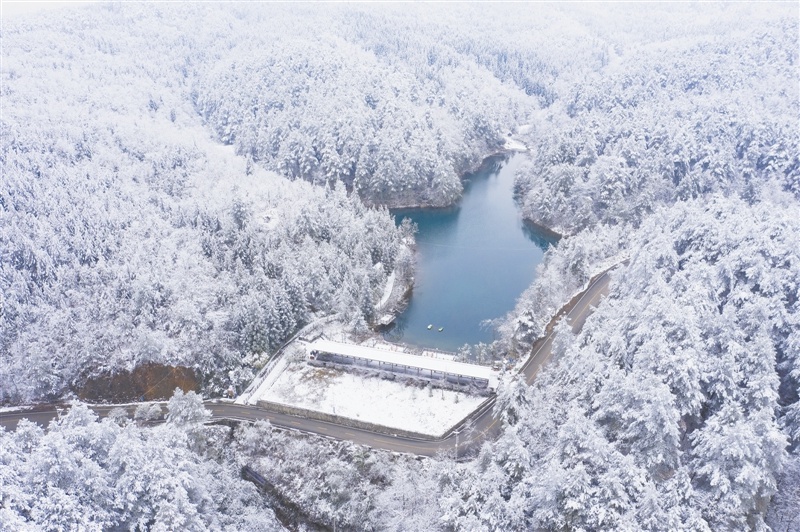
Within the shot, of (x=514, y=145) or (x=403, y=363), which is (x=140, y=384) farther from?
(x=514, y=145)

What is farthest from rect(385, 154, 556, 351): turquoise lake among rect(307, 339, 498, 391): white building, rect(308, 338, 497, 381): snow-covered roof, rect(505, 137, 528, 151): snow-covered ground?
rect(505, 137, 528, 151): snow-covered ground

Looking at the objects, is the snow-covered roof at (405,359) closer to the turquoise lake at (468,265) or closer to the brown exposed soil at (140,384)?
the turquoise lake at (468,265)

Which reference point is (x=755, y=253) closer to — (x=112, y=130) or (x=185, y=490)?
(x=185, y=490)

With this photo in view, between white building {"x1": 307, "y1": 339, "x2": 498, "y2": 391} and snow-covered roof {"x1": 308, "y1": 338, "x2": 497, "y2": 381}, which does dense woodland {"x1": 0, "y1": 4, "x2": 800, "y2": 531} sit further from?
white building {"x1": 307, "y1": 339, "x2": 498, "y2": 391}

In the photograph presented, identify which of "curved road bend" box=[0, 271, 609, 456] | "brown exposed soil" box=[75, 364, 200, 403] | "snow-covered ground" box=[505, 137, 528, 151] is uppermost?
"snow-covered ground" box=[505, 137, 528, 151]

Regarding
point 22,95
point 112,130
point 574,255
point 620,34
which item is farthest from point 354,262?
point 620,34
